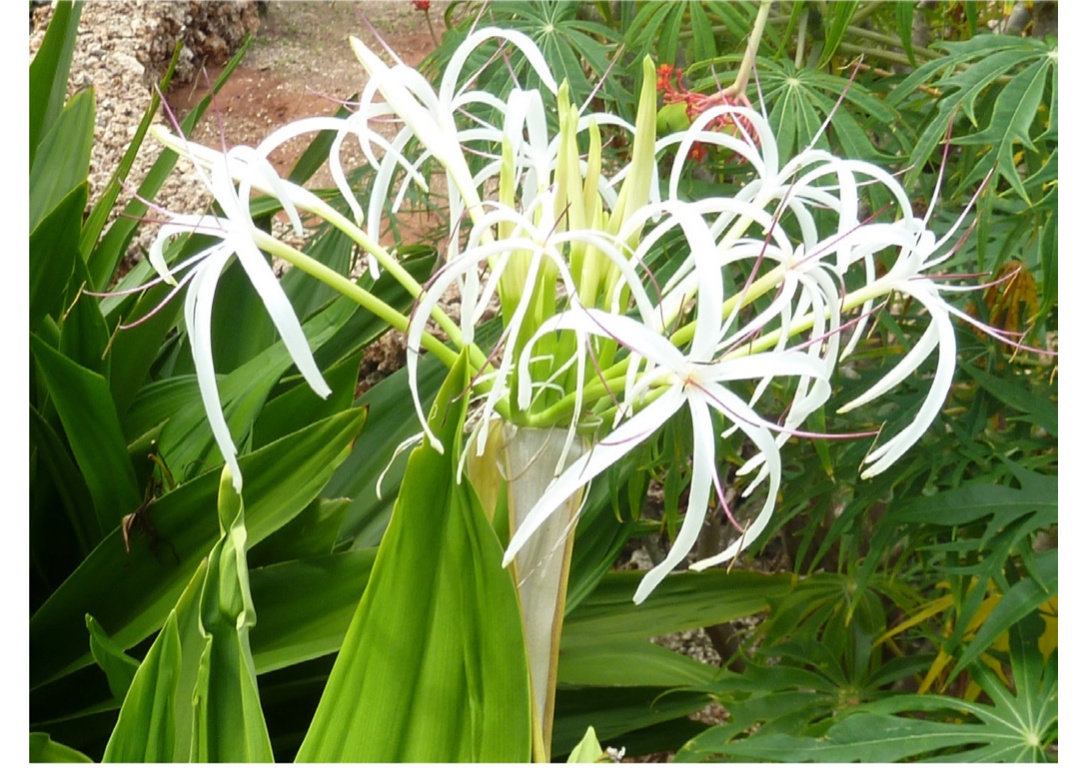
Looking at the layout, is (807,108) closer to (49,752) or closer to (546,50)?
(546,50)

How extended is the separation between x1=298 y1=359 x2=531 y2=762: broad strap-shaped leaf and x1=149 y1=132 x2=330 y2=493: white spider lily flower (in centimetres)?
5

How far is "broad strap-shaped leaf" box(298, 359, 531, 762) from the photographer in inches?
12.1

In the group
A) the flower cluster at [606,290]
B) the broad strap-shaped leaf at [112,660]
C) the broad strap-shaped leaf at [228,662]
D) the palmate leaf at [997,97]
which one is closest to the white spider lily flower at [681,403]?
the flower cluster at [606,290]

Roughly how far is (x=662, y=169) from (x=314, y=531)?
14.3 inches

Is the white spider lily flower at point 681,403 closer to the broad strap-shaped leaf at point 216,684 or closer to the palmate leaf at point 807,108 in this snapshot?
the broad strap-shaped leaf at point 216,684

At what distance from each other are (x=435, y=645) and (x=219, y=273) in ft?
0.47

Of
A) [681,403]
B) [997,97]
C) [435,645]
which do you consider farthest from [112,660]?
[997,97]

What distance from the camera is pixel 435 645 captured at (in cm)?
33

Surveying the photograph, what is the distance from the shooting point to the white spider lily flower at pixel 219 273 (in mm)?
268

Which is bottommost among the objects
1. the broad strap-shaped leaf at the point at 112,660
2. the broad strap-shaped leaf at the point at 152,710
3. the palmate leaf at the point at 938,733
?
the palmate leaf at the point at 938,733

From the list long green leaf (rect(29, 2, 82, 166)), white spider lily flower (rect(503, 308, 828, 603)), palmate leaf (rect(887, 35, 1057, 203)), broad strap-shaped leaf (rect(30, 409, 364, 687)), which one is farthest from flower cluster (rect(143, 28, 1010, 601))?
long green leaf (rect(29, 2, 82, 166))

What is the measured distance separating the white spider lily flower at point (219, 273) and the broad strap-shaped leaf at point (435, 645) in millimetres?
52

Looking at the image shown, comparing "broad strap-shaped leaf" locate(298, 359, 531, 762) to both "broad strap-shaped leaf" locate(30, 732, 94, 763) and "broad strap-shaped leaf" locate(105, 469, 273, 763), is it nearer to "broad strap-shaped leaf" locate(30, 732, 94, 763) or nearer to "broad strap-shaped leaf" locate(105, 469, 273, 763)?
"broad strap-shaped leaf" locate(105, 469, 273, 763)
